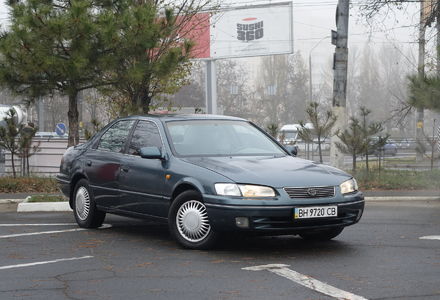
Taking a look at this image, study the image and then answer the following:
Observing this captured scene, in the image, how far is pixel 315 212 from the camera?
24.4 feet

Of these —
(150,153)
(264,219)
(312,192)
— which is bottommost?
(264,219)

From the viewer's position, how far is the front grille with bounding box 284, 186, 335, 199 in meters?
7.39

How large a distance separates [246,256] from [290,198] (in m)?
0.71

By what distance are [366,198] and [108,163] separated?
6964mm

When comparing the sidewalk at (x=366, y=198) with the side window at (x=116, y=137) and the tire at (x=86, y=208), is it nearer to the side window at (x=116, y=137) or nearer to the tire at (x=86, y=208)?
the tire at (x=86, y=208)

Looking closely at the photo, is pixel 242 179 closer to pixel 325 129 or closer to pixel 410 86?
pixel 410 86

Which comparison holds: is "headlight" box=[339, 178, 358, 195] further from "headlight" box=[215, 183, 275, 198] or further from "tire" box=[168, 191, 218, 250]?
"tire" box=[168, 191, 218, 250]

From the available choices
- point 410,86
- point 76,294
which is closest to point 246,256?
point 76,294

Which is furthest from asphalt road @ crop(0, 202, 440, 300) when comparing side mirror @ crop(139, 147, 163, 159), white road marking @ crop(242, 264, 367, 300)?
side mirror @ crop(139, 147, 163, 159)

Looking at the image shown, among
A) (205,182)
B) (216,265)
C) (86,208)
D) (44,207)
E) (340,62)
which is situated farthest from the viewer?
(340,62)

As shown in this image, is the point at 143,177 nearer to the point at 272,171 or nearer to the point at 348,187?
the point at 272,171

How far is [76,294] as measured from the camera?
579 cm

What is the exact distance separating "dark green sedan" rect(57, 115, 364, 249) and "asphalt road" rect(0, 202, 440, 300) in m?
0.31

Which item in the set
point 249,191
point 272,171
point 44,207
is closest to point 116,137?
point 272,171
